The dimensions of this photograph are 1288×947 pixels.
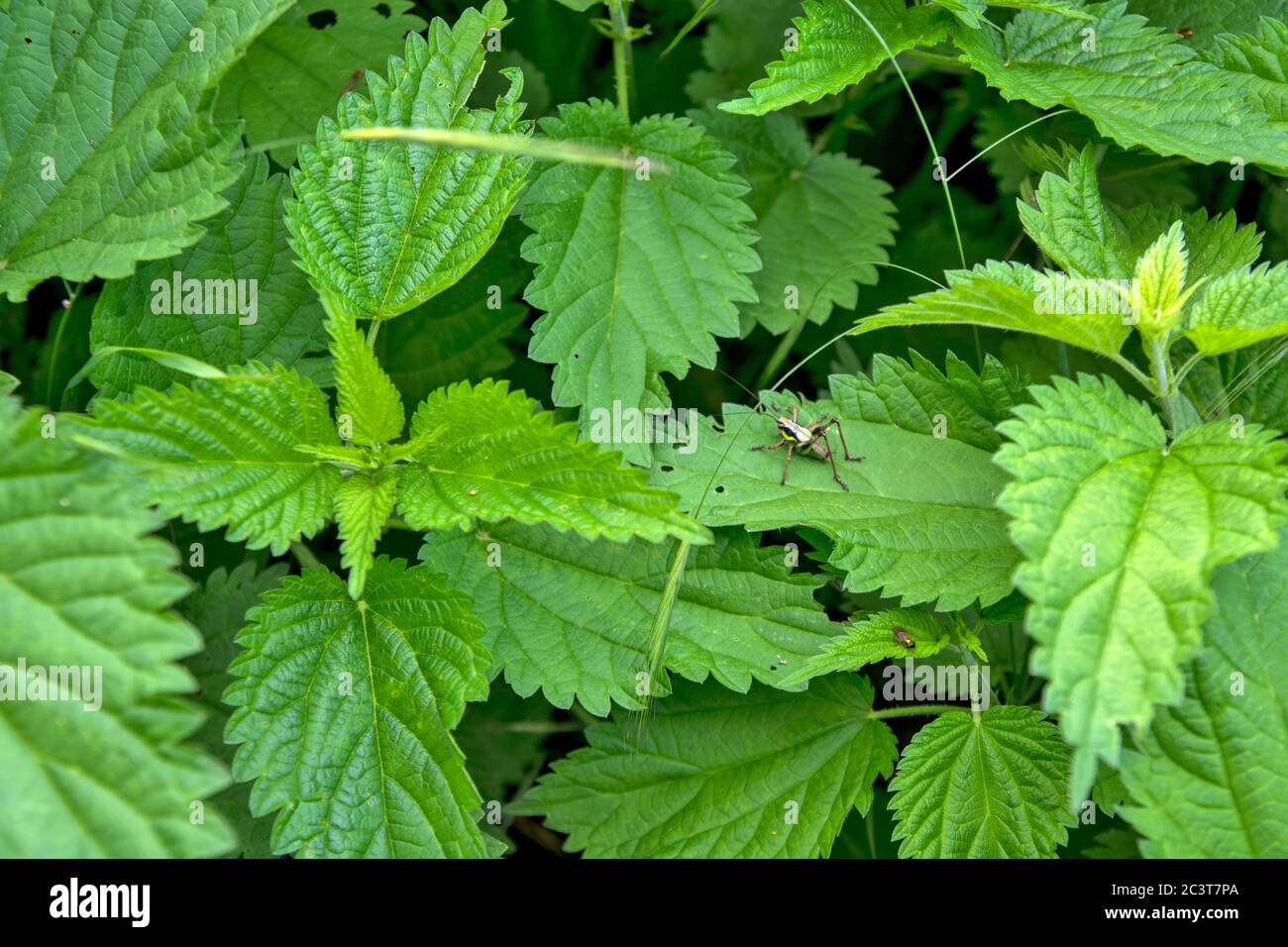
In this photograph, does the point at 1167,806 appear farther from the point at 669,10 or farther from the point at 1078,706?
the point at 669,10

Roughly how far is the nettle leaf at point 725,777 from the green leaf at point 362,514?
752mm

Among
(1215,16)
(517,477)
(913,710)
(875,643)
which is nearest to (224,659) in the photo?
(517,477)

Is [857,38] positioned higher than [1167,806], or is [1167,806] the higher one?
[857,38]

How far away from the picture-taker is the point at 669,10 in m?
3.38

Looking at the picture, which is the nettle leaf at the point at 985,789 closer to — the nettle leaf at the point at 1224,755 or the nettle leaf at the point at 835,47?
the nettle leaf at the point at 1224,755

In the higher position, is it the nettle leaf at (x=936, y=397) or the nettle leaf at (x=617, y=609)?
the nettle leaf at (x=936, y=397)

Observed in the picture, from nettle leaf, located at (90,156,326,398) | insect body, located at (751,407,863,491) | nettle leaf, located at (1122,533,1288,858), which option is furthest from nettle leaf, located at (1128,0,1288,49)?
nettle leaf, located at (90,156,326,398)

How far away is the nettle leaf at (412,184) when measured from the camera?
2.41 metres

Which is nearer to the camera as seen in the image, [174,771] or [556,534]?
[174,771]

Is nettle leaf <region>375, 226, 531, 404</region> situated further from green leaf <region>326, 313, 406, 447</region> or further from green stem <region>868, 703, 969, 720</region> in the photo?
green stem <region>868, 703, 969, 720</region>

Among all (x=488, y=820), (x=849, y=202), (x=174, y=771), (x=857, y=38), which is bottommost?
(x=488, y=820)

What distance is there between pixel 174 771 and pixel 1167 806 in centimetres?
176

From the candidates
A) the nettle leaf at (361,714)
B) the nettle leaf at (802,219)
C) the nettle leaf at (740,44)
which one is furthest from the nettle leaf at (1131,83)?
the nettle leaf at (361,714)

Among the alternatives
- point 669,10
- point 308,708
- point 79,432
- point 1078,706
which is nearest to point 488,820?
point 308,708
